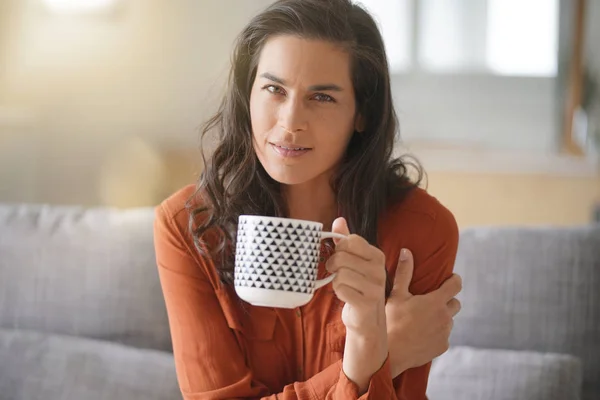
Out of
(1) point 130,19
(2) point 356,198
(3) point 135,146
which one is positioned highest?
(1) point 130,19

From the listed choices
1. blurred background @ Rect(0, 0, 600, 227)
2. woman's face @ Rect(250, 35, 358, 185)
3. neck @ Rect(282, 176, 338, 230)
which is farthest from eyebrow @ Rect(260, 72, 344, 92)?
blurred background @ Rect(0, 0, 600, 227)

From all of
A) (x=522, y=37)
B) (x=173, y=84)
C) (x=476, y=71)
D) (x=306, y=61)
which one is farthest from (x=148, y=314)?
(x=522, y=37)

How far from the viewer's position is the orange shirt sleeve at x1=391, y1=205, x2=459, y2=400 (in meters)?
1.20

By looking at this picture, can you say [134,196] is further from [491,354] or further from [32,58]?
[491,354]

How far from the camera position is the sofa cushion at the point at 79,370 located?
4.87ft

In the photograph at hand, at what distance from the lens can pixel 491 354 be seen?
1.42 meters

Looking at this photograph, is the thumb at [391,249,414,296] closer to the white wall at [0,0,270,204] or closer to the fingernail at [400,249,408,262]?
the fingernail at [400,249,408,262]

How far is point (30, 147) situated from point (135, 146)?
37 cm

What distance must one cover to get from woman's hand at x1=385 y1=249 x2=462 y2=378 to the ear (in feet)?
0.69

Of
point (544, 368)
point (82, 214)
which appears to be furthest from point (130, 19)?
point (544, 368)

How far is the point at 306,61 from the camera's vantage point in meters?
1.08

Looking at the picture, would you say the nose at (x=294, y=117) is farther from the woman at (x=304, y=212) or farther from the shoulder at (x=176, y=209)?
the shoulder at (x=176, y=209)

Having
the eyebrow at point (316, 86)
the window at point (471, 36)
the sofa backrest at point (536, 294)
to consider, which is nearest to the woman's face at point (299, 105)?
the eyebrow at point (316, 86)

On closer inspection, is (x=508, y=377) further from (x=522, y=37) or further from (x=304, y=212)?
(x=522, y=37)
